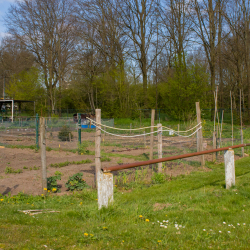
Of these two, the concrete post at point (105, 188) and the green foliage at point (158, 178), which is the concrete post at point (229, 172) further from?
the concrete post at point (105, 188)

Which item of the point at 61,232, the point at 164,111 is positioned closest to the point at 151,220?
the point at 61,232

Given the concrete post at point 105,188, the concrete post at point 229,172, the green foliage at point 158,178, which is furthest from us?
the green foliage at point 158,178

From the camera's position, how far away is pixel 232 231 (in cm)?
331

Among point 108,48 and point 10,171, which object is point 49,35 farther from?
point 10,171

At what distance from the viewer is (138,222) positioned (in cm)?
363

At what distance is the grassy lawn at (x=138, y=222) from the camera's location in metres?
2.90

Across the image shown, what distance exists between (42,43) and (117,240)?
32696mm

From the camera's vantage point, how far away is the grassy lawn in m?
2.90

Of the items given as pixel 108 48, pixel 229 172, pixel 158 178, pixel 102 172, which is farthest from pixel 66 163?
pixel 108 48

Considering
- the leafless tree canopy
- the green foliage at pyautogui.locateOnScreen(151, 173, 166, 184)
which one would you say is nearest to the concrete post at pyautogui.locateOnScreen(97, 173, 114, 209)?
the green foliage at pyautogui.locateOnScreen(151, 173, 166, 184)

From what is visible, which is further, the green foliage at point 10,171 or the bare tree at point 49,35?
the bare tree at point 49,35

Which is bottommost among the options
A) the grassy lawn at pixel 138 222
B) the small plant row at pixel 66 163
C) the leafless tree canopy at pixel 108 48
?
the small plant row at pixel 66 163

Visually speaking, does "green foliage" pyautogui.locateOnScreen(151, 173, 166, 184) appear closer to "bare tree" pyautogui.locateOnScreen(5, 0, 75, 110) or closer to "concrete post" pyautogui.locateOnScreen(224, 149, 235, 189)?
"concrete post" pyautogui.locateOnScreen(224, 149, 235, 189)

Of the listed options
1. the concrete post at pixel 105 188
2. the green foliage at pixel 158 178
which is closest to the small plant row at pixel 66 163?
the green foliage at pixel 158 178
